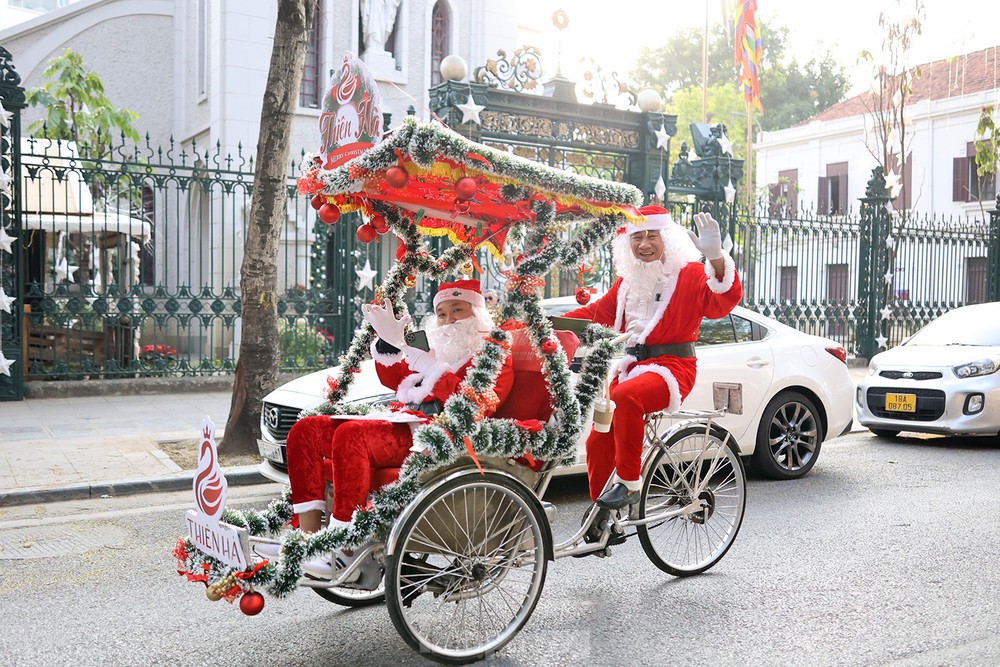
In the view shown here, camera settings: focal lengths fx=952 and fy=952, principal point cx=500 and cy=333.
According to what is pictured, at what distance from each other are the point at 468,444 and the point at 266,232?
5.25 meters

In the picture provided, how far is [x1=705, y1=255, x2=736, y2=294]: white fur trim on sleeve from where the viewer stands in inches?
189

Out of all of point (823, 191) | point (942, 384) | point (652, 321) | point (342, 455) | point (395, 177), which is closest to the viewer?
point (395, 177)

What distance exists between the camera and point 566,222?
14.9ft

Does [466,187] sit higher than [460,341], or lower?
higher

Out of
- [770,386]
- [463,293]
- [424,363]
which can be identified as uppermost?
[463,293]

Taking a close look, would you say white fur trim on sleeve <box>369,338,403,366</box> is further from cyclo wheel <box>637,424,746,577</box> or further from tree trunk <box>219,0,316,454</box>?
tree trunk <box>219,0,316,454</box>

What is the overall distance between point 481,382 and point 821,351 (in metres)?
4.95

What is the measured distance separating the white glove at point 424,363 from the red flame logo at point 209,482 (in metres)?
1.07

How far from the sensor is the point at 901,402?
9758 mm

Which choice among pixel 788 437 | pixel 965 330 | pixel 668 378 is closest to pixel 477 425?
pixel 668 378

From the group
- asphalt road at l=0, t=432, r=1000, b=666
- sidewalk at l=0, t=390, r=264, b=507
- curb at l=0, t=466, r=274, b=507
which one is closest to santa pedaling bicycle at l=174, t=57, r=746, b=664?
asphalt road at l=0, t=432, r=1000, b=666

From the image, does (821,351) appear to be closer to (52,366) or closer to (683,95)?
(52,366)

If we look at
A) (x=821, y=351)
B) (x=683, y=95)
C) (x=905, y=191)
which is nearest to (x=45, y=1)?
(x=683, y=95)

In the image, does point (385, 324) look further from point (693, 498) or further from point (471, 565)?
point (693, 498)
